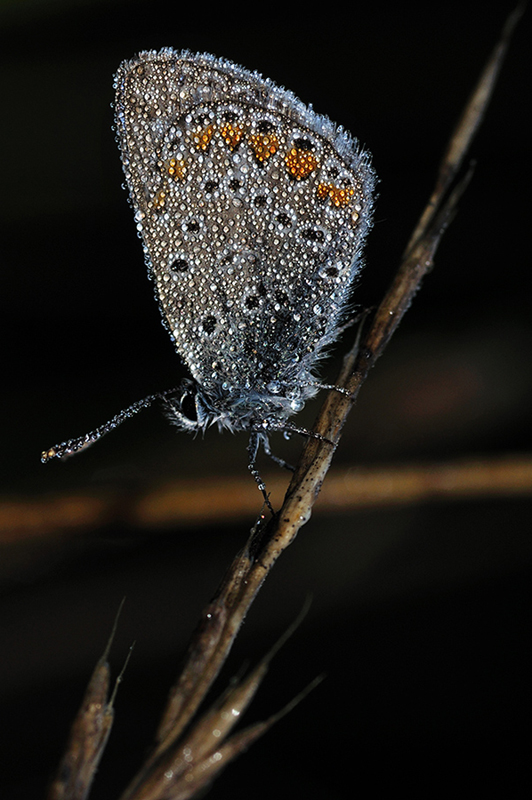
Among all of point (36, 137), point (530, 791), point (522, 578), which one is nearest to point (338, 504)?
point (522, 578)

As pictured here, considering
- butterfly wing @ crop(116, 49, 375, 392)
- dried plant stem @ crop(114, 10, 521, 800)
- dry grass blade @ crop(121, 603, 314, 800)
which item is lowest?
dry grass blade @ crop(121, 603, 314, 800)

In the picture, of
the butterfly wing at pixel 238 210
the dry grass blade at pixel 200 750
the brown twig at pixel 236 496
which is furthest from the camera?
the brown twig at pixel 236 496

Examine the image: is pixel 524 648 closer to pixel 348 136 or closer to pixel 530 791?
pixel 530 791

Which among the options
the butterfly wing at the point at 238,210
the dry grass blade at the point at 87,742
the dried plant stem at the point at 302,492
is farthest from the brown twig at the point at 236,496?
the dry grass blade at the point at 87,742

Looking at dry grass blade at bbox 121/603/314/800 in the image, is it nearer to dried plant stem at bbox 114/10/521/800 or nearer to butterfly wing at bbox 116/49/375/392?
dried plant stem at bbox 114/10/521/800

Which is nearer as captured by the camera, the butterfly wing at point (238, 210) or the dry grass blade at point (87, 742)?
the dry grass blade at point (87, 742)

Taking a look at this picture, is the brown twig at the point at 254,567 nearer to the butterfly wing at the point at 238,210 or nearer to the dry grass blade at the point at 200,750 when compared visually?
the dry grass blade at the point at 200,750

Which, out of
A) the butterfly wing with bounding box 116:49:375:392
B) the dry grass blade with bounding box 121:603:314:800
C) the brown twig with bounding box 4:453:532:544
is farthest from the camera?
the brown twig with bounding box 4:453:532:544

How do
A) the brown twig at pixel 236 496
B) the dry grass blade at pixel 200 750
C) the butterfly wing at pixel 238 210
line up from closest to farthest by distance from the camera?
the dry grass blade at pixel 200 750 → the butterfly wing at pixel 238 210 → the brown twig at pixel 236 496

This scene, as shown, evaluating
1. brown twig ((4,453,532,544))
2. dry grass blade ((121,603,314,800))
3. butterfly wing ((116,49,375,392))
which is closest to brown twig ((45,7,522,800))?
dry grass blade ((121,603,314,800))
